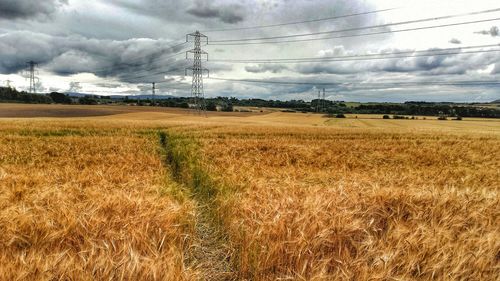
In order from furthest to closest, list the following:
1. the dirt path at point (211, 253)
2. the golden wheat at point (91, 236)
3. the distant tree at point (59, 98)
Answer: the distant tree at point (59, 98) → the dirt path at point (211, 253) → the golden wheat at point (91, 236)

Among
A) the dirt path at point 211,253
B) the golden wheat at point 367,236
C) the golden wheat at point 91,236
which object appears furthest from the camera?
the dirt path at point 211,253

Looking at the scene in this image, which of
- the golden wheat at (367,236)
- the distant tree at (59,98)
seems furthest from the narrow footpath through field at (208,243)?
the distant tree at (59,98)

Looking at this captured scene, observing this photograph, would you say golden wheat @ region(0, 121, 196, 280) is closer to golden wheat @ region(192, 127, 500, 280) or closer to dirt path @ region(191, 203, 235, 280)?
dirt path @ region(191, 203, 235, 280)

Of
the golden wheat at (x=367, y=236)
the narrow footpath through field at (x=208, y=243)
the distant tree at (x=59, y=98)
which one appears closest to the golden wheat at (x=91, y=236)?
the narrow footpath through field at (x=208, y=243)

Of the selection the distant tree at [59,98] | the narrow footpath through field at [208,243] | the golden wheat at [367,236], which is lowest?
the narrow footpath through field at [208,243]

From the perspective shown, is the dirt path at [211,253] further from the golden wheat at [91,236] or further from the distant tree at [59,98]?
the distant tree at [59,98]

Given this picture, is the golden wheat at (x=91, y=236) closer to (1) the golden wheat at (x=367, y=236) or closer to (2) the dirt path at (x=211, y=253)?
(2) the dirt path at (x=211, y=253)

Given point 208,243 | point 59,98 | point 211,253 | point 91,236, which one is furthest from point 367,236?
point 59,98

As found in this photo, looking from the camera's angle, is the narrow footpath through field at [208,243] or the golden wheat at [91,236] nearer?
the golden wheat at [91,236]

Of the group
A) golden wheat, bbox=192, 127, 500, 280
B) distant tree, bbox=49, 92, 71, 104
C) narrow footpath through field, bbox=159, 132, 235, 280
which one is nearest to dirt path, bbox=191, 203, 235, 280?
narrow footpath through field, bbox=159, 132, 235, 280

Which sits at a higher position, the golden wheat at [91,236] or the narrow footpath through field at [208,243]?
the golden wheat at [91,236]

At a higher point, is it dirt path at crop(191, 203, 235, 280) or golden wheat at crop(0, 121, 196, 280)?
golden wheat at crop(0, 121, 196, 280)

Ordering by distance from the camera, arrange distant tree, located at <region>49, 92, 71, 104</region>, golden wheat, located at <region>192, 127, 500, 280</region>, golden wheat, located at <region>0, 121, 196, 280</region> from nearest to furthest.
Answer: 1. golden wheat, located at <region>0, 121, 196, 280</region>
2. golden wheat, located at <region>192, 127, 500, 280</region>
3. distant tree, located at <region>49, 92, 71, 104</region>

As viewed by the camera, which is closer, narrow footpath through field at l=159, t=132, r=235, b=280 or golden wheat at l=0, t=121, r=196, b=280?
golden wheat at l=0, t=121, r=196, b=280
